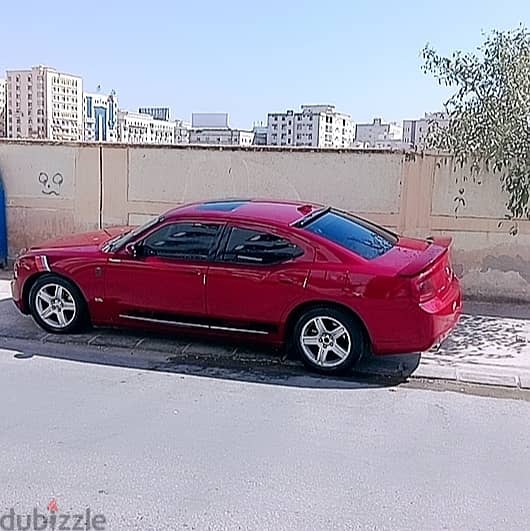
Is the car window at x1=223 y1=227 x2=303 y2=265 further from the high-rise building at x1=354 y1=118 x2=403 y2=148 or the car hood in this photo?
the high-rise building at x1=354 y1=118 x2=403 y2=148

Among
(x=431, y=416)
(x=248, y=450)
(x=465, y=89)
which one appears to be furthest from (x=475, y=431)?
(x=465, y=89)

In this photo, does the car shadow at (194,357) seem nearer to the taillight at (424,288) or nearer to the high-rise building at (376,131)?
the taillight at (424,288)

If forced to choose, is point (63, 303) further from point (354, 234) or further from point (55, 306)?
point (354, 234)

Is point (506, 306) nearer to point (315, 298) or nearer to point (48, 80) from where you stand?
point (315, 298)

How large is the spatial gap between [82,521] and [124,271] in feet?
10.4

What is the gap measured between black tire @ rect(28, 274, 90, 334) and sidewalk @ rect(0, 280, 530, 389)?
11cm

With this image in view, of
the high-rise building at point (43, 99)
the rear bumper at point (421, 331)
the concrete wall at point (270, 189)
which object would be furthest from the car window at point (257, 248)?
the high-rise building at point (43, 99)

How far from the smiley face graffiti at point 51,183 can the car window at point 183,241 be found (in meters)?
3.96

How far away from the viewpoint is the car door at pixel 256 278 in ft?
18.7

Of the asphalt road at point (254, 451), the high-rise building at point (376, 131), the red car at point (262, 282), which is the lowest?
the asphalt road at point (254, 451)

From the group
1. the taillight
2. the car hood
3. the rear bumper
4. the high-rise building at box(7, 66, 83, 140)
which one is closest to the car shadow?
the rear bumper

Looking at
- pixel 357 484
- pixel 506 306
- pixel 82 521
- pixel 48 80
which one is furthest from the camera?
pixel 48 80

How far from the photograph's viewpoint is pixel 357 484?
150 inches

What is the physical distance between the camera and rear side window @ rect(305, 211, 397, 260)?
586 cm
